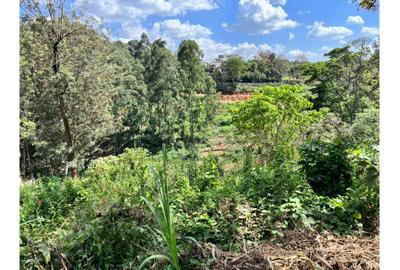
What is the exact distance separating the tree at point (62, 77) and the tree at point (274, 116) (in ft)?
10.9

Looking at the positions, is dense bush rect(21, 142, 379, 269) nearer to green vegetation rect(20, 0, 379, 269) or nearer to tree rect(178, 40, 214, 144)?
green vegetation rect(20, 0, 379, 269)

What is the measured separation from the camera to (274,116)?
575cm

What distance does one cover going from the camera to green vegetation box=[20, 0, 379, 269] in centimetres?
144

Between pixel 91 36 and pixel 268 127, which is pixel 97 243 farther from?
pixel 91 36

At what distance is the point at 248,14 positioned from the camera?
1.72 metres

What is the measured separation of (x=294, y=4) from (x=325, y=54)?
895cm

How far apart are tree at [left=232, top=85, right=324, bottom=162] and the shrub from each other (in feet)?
11.0

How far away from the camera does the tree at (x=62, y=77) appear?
6707mm

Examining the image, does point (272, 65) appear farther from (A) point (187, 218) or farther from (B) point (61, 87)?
(A) point (187, 218)

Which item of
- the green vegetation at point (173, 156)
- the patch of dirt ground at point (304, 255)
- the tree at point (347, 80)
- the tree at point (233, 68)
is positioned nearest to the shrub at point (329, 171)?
the green vegetation at point (173, 156)

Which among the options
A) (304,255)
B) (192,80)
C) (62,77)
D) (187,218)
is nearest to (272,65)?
(192,80)

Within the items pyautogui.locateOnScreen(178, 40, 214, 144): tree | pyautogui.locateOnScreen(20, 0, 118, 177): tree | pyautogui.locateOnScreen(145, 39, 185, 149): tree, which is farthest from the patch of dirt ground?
pyautogui.locateOnScreen(178, 40, 214, 144): tree

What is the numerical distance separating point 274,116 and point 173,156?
99.3 inches

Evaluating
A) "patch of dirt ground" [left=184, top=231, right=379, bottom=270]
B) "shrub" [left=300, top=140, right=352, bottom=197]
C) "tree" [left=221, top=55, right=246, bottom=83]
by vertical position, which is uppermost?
"tree" [left=221, top=55, right=246, bottom=83]
